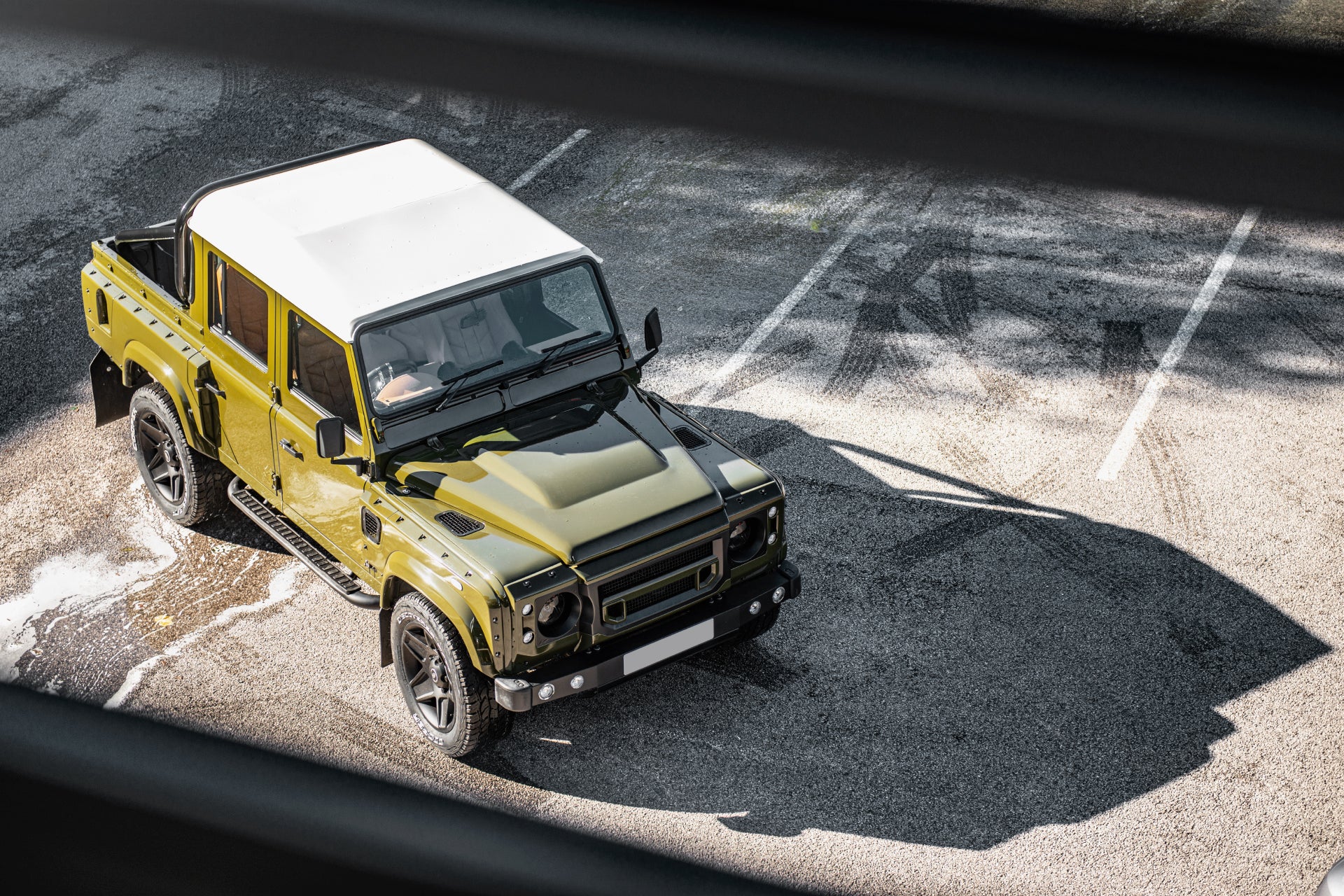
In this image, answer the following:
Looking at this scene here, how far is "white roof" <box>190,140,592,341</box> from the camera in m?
6.54

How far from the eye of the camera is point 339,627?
733 cm

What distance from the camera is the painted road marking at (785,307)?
9336 mm

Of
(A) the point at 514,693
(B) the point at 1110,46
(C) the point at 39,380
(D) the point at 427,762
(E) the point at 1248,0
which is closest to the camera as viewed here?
(B) the point at 1110,46

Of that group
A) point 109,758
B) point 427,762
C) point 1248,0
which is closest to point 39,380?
point 427,762

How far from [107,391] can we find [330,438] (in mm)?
2835

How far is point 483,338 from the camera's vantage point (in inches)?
263

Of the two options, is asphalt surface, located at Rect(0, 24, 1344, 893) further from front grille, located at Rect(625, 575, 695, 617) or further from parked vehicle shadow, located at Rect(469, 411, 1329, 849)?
front grille, located at Rect(625, 575, 695, 617)

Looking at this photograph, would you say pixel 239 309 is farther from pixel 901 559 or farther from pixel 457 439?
pixel 901 559

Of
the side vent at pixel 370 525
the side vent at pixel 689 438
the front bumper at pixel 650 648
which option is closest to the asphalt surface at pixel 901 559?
the front bumper at pixel 650 648

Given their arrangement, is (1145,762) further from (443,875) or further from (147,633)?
(443,875)

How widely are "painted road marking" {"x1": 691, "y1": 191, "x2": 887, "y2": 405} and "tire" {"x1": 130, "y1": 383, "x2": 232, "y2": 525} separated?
10.1 ft

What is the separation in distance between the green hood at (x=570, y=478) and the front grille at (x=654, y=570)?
0.16m

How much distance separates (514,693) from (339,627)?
175cm

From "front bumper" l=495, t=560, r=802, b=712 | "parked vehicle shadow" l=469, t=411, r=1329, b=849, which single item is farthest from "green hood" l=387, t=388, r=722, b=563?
"parked vehicle shadow" l=469, t=411, r=1329, b=849
